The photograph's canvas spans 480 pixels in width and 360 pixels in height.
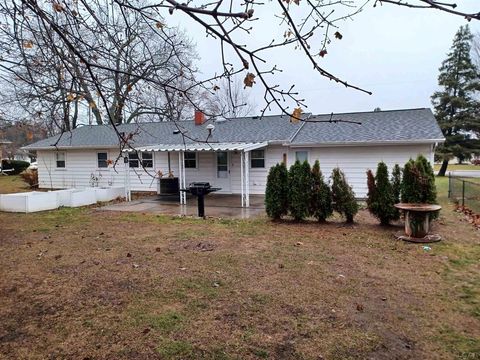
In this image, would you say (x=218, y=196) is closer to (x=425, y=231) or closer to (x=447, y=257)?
(x=425, y=231)

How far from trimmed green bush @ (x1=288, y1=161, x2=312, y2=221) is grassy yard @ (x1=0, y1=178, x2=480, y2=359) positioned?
1.18m

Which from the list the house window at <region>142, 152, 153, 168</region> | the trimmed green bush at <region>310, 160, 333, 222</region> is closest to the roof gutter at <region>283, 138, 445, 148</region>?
the trimmed green bush at <region>310, 160, 333, 222</region>

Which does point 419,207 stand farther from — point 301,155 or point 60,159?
point 60,159

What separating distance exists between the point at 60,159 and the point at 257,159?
11.3 metres

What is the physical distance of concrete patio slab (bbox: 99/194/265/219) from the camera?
11.3 metres

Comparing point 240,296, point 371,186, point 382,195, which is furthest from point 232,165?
point 240,296

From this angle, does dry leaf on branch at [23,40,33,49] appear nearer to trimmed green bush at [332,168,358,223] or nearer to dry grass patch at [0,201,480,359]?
dry grass patch at [0,201,480,359]

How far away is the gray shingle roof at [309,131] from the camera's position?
13.9 meters

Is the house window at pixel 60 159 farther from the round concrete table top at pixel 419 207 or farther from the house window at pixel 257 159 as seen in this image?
the round concrete table top at pixel 419 207

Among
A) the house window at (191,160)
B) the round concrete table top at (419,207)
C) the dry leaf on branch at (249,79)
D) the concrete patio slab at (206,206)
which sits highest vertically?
the dry leaf on branch at (249,79)

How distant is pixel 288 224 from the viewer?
9.13 m

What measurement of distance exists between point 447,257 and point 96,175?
16.6 meters

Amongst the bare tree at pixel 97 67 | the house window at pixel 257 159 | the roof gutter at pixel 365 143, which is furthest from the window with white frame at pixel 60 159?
the bare tree at pixel 97 67

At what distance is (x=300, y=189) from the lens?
909 cm
